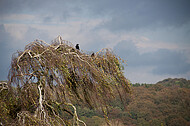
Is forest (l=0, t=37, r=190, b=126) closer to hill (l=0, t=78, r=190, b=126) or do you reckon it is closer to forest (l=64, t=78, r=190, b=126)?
hill (l=0, t=78, r=190, b=126)

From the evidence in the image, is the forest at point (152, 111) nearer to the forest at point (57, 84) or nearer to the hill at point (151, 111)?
the hill at point (151, 111)

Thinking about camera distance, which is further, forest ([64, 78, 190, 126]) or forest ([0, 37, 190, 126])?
forest ([64, 78, 190, 126])

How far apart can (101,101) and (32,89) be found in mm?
1340

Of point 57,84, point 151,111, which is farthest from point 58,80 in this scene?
point 151,111

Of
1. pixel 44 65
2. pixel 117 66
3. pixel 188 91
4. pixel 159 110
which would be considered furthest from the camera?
pixel 188 91

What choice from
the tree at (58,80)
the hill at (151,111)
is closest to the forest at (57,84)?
the tree at (58,80)

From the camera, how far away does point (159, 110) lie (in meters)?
10.9

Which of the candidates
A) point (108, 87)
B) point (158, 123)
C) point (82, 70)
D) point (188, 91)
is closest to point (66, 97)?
point (82, 70)

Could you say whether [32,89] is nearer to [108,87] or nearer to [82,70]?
[82,70]

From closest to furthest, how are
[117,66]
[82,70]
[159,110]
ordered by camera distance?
[82,70] < [117,66] < [159,110]

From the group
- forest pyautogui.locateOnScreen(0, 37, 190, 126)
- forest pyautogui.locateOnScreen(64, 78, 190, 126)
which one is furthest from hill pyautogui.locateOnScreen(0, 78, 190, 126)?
forest pyautogui.locateOnScreen(0, 37, 190, 126)

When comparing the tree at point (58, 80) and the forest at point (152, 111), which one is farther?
the forest at point (152, 111)

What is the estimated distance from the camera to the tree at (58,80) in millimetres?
3430

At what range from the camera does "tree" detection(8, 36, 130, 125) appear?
3.43 meters
